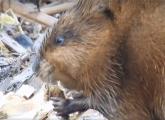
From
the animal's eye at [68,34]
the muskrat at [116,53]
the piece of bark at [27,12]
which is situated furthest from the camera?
the piece of bark at [27,12]

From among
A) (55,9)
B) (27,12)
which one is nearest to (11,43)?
(27,12)

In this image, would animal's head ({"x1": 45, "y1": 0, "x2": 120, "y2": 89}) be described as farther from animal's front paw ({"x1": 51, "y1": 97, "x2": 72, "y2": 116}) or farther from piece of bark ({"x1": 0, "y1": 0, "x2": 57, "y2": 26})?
piece of bark ({"x1": 0, "y1": 0, "x2": 57, "y2": 26})

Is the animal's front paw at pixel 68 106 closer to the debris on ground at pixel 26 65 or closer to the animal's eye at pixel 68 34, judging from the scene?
the debris on ground at pixel 26 65

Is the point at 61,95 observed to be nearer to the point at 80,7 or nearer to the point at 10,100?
the point at 10,100

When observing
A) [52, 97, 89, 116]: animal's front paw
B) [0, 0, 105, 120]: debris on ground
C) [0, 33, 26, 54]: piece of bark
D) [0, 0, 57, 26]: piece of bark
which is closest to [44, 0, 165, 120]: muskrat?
[0, 0, 105, 120]: debris on ground

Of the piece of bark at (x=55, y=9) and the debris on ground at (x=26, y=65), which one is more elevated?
the piece of bark at (x=55, y=9)

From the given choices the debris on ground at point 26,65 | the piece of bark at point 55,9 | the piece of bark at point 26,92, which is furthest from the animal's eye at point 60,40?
the piece of bark at point 55,9
